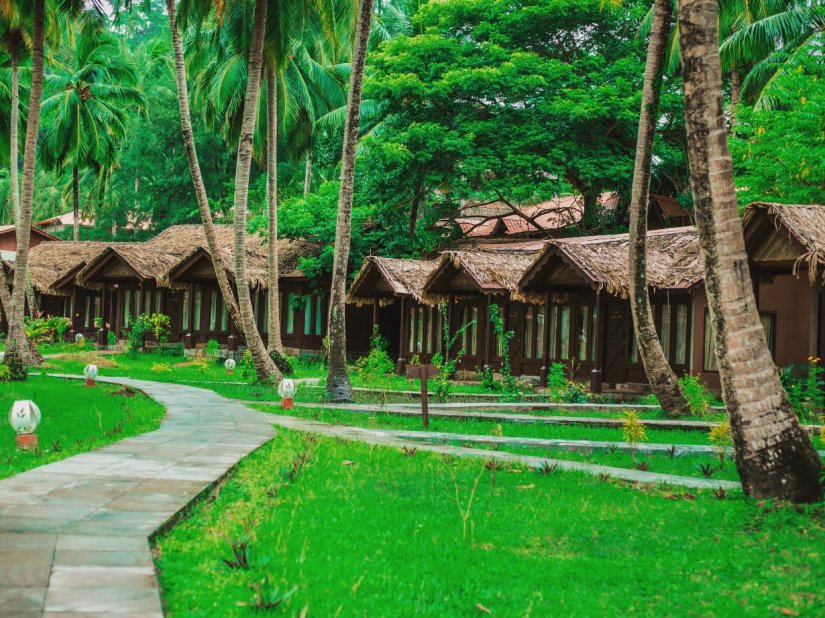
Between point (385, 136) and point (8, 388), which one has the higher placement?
point (385, 136)

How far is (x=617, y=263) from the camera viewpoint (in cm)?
2025

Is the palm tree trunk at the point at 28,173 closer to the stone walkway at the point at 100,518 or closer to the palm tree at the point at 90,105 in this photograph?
the stone walkway at the point at 100,518

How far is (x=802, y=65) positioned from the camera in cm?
2105

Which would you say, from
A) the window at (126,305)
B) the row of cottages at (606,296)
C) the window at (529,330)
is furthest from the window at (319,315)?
the window at (529,330)

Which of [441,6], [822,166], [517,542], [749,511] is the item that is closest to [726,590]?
[517,542]

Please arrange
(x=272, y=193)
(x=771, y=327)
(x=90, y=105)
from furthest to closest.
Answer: (x=90, y=105) < (x=272, y=193) < (x=771, y=327)

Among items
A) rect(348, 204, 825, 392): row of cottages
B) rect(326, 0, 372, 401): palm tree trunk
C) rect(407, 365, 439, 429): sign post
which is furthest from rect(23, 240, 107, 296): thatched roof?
rect(407, 365, 439, 429): sign post

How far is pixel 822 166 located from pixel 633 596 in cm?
1567

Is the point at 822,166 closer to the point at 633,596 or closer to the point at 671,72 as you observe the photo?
the point at 671,72

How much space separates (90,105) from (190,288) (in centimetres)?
1135

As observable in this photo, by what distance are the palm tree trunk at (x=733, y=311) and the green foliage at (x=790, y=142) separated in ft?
39.0

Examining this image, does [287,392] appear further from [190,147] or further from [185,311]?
[185,311]

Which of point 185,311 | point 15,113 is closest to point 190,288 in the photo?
point 185,311

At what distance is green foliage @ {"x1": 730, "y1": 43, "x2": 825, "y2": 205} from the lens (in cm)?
1919
